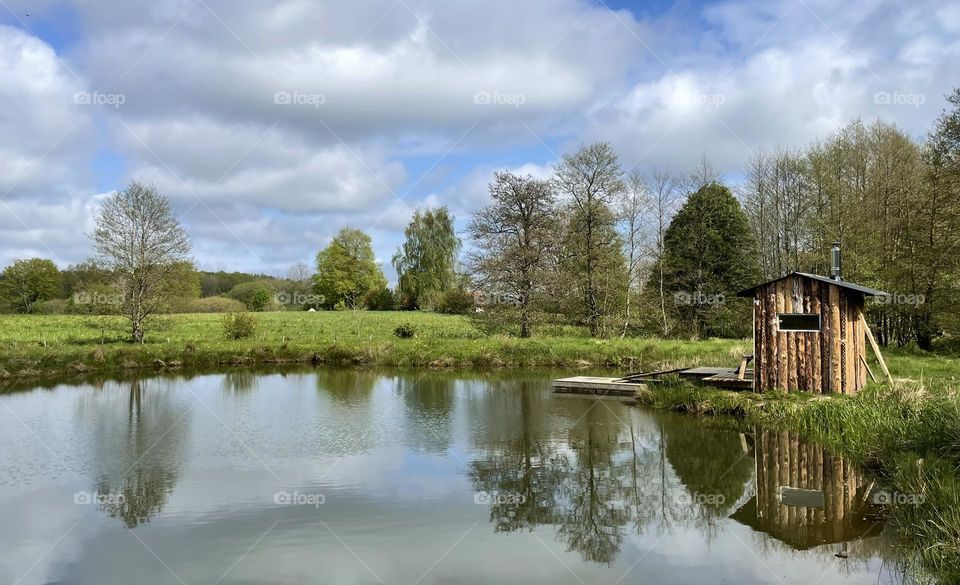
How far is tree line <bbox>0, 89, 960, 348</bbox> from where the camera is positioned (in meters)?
26.5

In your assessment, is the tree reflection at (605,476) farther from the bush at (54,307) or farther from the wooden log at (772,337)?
the bush at (54,307)

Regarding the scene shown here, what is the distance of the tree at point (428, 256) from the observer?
2282 inches

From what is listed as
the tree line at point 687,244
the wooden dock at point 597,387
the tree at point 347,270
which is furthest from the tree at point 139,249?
→ the tree at point 347,270

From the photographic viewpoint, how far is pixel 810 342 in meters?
15.1

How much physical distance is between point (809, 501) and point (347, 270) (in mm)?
60379

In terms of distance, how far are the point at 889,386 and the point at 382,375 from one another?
53.2ft

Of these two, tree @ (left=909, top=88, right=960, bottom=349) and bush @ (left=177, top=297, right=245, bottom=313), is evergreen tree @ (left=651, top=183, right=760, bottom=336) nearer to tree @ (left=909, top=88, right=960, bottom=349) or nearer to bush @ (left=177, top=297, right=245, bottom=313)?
tree @ (left=909, top=88, right=960, bottom=349)

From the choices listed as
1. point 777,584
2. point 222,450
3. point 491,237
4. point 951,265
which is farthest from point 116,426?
point 951,265

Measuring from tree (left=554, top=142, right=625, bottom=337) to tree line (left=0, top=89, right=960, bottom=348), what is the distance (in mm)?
64

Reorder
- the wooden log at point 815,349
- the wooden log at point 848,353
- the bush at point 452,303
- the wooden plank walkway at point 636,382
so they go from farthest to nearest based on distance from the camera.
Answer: the bush at point 452,303 → the wooden plank walkway at point 636,382 → the wooden log at point 815,349 → the wooden log at point 848,353

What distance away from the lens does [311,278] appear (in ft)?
228

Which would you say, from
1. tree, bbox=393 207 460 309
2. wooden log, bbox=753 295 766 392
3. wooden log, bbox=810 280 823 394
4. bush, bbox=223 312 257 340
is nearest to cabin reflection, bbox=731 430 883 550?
wooden log, bbox=810 280 823 394

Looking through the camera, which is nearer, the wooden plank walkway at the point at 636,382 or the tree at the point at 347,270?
the wooden plank walkway at the point at 636,382

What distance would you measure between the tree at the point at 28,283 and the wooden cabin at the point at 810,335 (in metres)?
50.3
